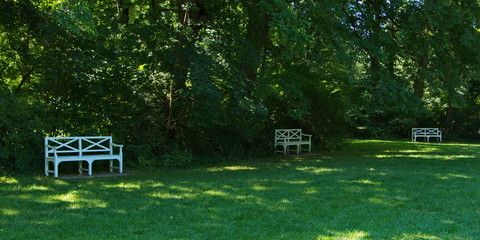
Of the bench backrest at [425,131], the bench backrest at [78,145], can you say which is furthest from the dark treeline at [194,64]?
the bench backrest at [425,131]

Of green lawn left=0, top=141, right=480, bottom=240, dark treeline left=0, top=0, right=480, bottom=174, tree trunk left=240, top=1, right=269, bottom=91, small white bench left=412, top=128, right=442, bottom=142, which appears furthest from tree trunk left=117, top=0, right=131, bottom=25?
small white bench left=412, top=128, right=442, bottom=142

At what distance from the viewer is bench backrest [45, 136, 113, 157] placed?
1012cm

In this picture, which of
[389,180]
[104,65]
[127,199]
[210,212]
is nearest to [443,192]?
[389,180]

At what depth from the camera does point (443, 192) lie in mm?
8016

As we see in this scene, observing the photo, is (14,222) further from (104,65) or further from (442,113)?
(442,113)

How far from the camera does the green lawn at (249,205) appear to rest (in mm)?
5414

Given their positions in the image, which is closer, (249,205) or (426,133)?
(249,205)

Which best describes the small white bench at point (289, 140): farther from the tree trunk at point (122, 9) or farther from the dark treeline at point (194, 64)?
the tree trunk at point (122, 9)

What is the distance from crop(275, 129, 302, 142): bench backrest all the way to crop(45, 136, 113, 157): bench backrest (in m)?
6.55

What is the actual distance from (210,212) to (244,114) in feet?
22.8

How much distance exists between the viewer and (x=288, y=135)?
51.9 feet

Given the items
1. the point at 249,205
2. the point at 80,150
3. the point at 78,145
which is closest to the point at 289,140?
the point at 78,145

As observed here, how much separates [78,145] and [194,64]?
350 centimetres

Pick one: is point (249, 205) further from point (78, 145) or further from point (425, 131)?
point (425, 131)
